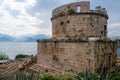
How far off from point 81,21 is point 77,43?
223 cm

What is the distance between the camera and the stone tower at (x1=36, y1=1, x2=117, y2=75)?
15.3 m

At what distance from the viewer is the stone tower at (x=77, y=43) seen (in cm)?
1528

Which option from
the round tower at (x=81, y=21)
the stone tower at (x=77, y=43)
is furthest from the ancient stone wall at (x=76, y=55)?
the round tower at (x=81, y=21)

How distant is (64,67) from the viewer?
1673 centimetres

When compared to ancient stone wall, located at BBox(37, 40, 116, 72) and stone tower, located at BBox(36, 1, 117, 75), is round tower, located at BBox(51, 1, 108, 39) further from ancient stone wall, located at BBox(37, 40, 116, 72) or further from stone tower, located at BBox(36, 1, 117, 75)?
ancient stone wall, located at BBox(37, 40, 116, 72)

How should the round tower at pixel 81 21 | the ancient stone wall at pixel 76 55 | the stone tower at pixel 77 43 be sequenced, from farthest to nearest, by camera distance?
the round tower at pixel 81 21 → the stone tower at pixel 77 43 → the ancient stone wall at pixel 76 55

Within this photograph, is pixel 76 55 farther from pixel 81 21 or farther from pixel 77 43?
pixel 81 21

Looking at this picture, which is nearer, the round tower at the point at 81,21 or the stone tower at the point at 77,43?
the stone tower at the point at 77,43

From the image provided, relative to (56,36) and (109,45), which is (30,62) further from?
(109,45)

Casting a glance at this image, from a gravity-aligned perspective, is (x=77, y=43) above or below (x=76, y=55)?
above

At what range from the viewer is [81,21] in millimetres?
17109

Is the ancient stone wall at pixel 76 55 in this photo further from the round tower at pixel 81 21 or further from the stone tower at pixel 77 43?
the round tower at pixel 81 21

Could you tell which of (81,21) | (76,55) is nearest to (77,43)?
(76,55)

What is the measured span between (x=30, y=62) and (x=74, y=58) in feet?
19.9
